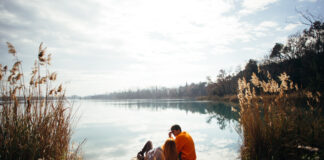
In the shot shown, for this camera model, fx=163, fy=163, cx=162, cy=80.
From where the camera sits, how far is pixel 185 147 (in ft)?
9.39

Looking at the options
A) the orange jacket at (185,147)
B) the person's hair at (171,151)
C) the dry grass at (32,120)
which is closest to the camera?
the dry grass at (32,120)

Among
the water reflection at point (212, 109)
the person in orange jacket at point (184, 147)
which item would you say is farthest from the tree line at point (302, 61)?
the person in orange jacket at point (184, 147)

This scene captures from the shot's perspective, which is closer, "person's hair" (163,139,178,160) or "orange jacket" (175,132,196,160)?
"person's hair" (163,139,178,160)

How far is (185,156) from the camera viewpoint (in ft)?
9.37

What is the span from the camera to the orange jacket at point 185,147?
9.34 feet

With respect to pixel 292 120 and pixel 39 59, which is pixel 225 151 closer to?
pixel 292 120

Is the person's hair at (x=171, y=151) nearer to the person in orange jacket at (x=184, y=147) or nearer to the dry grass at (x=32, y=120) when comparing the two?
the person in orange jacket at (x=184, y=147)

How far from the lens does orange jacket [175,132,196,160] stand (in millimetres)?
2846

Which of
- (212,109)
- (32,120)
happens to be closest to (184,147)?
(32,120)

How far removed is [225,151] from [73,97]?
4.17 metres

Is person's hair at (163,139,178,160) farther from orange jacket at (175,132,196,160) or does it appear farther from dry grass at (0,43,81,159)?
dry grass at (0,43,81,159)

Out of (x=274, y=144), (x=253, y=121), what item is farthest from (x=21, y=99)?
(x=274, y=144)

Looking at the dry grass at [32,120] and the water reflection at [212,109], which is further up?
the dry grass at [32,120]

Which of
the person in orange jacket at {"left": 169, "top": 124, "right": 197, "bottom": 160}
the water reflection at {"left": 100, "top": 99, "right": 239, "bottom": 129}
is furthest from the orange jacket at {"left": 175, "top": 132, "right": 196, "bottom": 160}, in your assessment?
the water reflection at {"left": 100, "top": 99, "right": 239, "bottom": 129}
